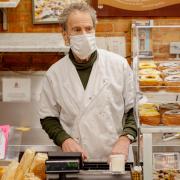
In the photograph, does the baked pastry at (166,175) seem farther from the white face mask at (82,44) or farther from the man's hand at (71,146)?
the white face mask at (82,44)

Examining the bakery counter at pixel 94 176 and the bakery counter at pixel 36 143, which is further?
the bakery counter at pixel 36 143

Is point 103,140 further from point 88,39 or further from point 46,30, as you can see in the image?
point 46,30

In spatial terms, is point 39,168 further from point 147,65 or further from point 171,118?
point 147,65

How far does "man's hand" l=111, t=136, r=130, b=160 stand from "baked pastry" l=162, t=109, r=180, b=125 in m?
0.35

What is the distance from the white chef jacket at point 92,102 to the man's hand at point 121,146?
131 mm

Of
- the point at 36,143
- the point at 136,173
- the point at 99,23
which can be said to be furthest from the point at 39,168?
the point at 99,23

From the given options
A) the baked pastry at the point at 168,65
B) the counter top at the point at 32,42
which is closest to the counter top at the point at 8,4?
the counter top at the point at 32,42

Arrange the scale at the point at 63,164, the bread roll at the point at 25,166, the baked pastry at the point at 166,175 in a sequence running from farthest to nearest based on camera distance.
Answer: the baked pastry at the point at 166,175 < the bread roll at the point at 25,166 < the scale at the point at 63,164

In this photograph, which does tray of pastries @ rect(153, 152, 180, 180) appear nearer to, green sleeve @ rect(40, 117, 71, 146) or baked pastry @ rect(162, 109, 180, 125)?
baked pastry @ rect(162, 109, 180, 125)

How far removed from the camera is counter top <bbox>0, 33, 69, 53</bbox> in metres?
2.90

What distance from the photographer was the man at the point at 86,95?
210 cm

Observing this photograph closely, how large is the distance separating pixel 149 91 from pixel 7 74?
187cm

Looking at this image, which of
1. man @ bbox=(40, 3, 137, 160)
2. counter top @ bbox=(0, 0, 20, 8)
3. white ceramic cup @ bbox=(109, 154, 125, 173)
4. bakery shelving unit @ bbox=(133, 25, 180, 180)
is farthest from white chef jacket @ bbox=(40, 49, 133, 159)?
counter top @ bbox=(0, 0, 20, 8)

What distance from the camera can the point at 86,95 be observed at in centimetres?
211
